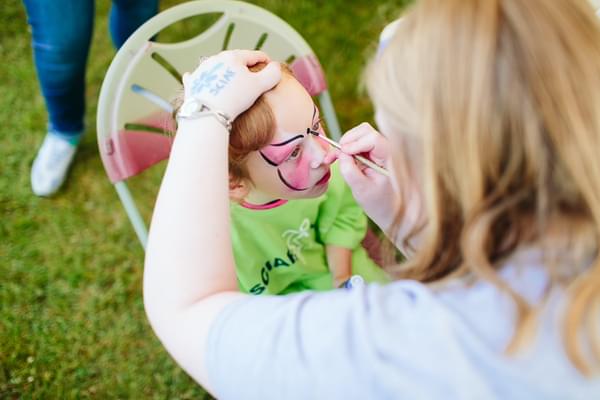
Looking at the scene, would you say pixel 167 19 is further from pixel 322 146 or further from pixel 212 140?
pixel 212 140

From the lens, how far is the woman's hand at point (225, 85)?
0.81m

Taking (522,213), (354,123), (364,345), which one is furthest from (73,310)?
(522,213)

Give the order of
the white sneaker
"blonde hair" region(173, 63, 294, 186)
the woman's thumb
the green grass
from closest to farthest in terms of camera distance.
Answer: the woman's thumb < "blonde hair" region(173, 63, 294, 186) < the green grass < the white sneaker

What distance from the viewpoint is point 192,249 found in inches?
29.0

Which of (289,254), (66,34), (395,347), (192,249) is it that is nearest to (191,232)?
(192,249)

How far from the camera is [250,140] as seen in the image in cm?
104

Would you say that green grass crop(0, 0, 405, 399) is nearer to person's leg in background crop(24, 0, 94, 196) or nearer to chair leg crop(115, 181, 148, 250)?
person's leg in background crop(24, 0, 94, 196)

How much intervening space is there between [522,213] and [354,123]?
59.4 inches

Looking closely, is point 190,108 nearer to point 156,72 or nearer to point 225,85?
point 225,85

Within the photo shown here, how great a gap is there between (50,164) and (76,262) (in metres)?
0.34

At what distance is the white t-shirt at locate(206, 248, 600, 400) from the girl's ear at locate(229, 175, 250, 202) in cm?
48

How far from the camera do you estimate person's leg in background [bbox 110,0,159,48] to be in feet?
5.18

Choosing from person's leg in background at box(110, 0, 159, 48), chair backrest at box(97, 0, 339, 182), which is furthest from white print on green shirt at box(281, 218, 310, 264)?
person's leg in background at box(110, 0, 159, 48)

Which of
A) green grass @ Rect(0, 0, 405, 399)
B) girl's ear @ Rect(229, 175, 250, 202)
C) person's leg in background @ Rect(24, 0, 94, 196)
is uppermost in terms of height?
girl's ear @ Rect(229, 175, 250, 202)
